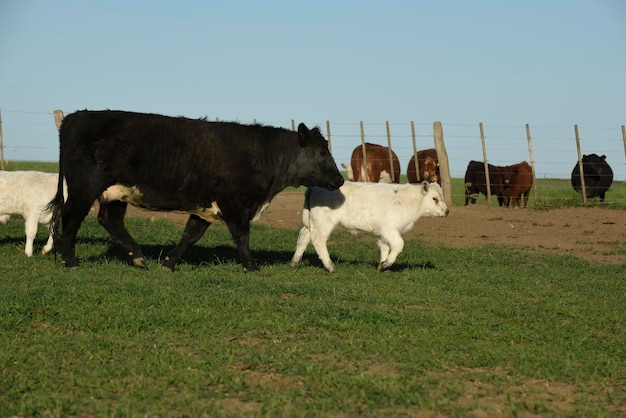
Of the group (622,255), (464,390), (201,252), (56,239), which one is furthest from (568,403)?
(622,255)

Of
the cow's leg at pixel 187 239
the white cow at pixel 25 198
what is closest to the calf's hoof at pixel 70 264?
the cow's leg at pixel 187 239

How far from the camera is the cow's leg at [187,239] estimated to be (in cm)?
1100

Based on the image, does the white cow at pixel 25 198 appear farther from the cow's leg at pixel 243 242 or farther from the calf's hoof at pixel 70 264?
the cow's leg at pixel 243 242

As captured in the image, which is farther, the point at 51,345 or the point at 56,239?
the point at 56,239

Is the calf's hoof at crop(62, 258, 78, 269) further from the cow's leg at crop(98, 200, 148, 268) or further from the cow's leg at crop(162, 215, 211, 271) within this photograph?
the cow's leg at crop(162, 215, 211, 271)

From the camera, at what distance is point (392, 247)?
11258 mm

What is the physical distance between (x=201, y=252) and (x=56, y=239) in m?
2.78

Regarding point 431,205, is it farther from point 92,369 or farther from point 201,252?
point 92,369

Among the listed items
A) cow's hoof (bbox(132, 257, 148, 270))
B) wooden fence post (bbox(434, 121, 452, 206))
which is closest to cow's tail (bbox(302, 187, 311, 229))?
cow's hoof (bbox(132, 257, 148, 270))

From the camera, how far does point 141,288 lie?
8.82 meters

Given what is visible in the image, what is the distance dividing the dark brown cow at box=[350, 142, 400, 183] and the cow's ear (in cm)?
1424

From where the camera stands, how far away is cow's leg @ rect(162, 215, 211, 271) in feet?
36.1

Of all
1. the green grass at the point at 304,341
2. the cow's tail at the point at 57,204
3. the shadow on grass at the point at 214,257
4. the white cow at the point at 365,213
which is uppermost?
the cow's tail at the point at 57,204

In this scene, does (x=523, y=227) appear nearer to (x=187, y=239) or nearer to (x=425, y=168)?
(x=425, y=168)
